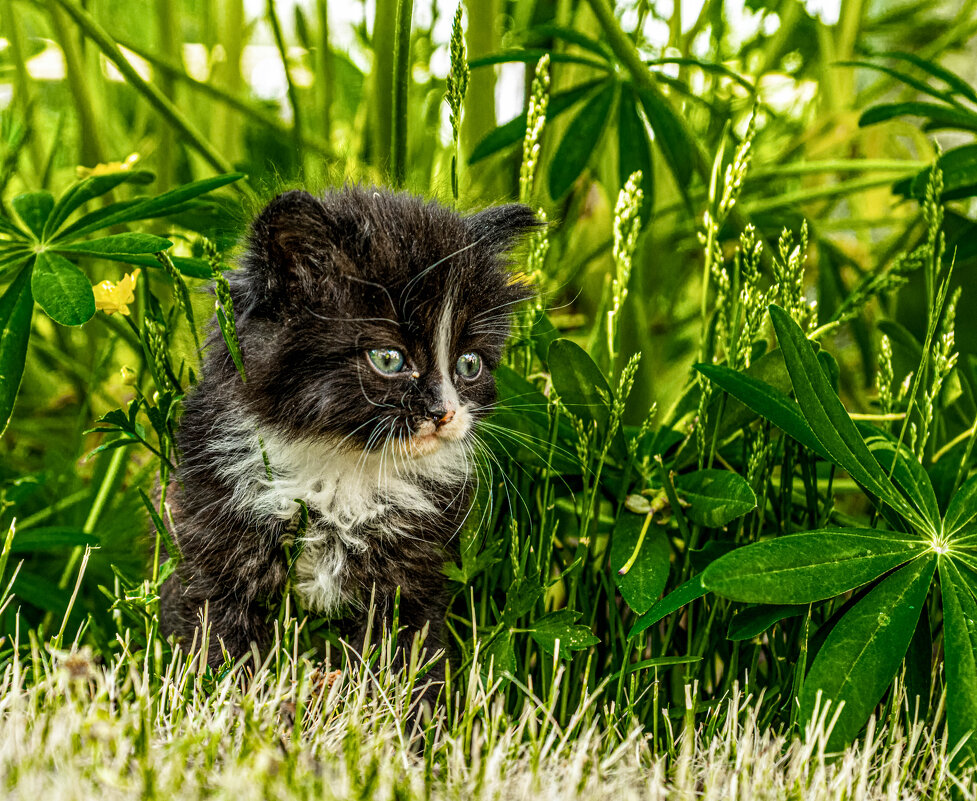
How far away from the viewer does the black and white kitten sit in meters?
1.43

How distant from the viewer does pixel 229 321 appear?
1.36 m

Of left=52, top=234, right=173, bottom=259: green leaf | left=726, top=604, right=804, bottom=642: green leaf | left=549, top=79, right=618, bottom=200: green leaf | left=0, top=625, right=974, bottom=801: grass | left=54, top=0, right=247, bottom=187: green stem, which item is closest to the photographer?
left=0, top=625, right=974, bottom=801: grass

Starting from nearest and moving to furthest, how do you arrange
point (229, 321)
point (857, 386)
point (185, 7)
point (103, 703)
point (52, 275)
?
point (103, 703) < point (229, 321) < point (52, 275) < point (857, 386) < point (185, 7)

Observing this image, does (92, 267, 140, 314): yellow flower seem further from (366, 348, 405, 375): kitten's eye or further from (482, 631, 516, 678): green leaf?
(482, 631, 516, 678): green leaf

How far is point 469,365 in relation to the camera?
5.26 feet

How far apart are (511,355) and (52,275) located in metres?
0.90

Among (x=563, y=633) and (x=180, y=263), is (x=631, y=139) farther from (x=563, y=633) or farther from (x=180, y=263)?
(x=563, y=633)

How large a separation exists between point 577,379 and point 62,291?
0.89 metres

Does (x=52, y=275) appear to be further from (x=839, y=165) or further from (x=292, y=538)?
(x=839, y=165)

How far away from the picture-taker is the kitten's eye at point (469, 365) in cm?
A: 158

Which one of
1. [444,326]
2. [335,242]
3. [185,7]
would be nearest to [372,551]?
[444,326]

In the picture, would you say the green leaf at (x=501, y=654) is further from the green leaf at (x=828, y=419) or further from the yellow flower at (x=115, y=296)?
the yellow flower at (x=115, y=296)

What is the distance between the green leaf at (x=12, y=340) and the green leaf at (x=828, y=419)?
1285 millimetres

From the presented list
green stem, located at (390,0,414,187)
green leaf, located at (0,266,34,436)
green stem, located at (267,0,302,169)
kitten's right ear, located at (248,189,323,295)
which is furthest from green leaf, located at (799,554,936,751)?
green stem, located at (267,0,302,169)
